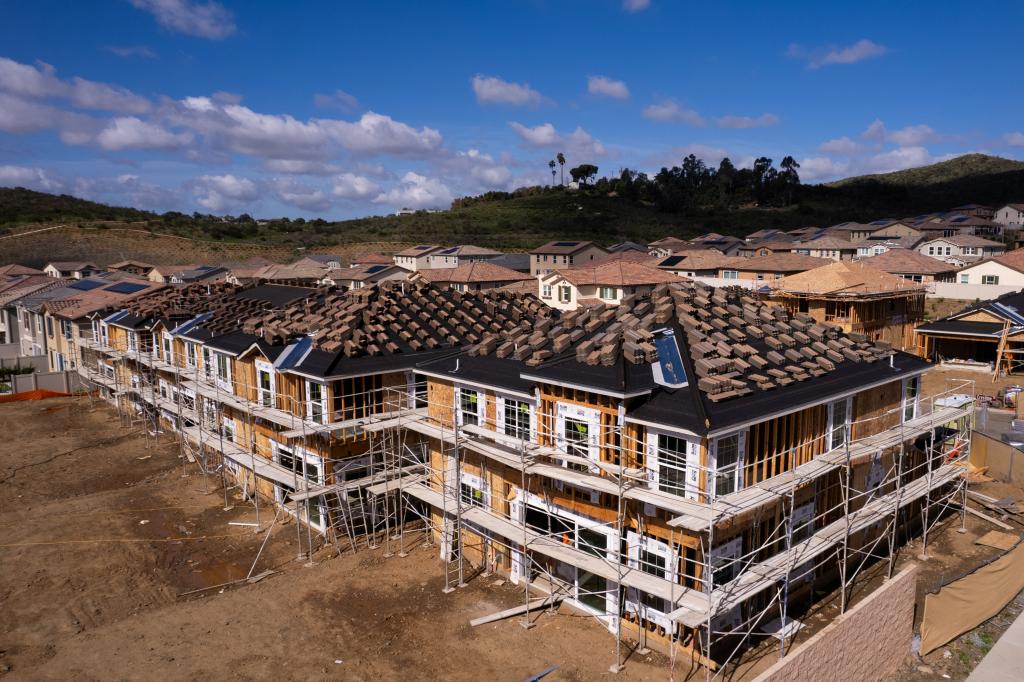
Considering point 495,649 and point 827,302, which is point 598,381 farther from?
point 827,302

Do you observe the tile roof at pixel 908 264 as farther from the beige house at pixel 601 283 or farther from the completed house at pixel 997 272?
the beige house at pixel 601 283

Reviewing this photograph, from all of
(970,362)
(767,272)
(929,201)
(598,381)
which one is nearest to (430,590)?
(598,381)

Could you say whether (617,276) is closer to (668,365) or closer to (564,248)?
(564,248)

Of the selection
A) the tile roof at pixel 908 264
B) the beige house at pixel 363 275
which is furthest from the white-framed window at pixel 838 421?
the beige house at pixel 363 275

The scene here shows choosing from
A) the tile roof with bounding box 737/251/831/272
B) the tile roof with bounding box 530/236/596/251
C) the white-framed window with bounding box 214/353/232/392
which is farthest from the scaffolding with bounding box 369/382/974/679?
the tile roof with bounding box 530/236/596/251

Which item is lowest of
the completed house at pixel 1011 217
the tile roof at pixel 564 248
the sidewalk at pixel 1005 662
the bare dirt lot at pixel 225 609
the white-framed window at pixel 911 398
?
the bare dirt lot at pixel 225 609
